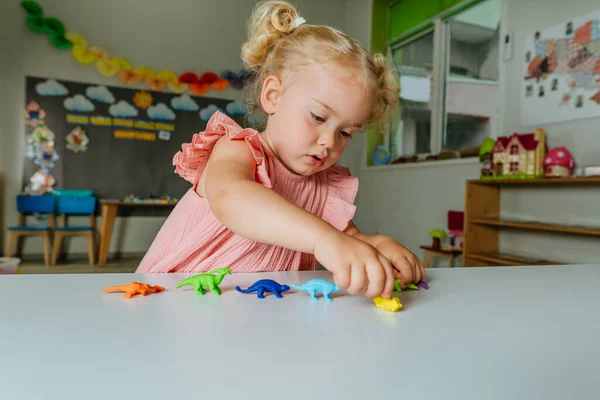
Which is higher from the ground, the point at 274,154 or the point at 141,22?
the point at 141,22

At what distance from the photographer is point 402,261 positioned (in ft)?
1.90

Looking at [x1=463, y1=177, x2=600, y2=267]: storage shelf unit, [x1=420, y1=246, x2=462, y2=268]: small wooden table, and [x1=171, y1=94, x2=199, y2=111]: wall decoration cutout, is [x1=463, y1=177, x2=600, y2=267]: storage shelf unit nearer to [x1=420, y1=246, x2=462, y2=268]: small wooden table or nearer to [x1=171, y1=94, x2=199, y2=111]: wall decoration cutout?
[x1=420, y1=246, x2=462, y2=268]: small wooden table

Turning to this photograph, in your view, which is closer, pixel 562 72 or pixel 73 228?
pixel 562 72

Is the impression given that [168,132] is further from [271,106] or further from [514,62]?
[271,106]

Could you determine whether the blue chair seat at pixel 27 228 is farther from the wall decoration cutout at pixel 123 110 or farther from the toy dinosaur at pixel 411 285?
the toy dinosaur at pixel 411 285

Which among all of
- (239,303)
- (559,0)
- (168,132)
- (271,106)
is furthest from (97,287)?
(168,132)

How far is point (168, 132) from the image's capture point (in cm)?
474

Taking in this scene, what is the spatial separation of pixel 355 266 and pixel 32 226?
14.7ft

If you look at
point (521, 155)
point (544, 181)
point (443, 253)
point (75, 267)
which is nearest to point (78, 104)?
point (75, 267)

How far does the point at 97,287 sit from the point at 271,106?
1.47 feet

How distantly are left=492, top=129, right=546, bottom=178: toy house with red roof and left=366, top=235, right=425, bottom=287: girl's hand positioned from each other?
222cm

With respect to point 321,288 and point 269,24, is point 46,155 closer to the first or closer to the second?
point 269,24

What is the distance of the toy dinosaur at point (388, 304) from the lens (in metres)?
0.40

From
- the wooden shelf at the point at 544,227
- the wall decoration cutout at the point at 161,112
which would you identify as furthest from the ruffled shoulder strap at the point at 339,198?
the wall decoration cutout at the point at 161,112
